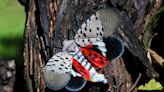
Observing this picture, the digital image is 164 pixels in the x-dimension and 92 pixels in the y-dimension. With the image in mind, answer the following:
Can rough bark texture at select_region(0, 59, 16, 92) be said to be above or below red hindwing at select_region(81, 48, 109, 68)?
below

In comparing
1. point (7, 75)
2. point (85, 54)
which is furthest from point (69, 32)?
point (7, 75)

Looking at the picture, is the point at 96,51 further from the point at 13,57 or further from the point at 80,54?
the point at 13,57

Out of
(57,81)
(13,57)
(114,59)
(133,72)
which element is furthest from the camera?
(13,57)

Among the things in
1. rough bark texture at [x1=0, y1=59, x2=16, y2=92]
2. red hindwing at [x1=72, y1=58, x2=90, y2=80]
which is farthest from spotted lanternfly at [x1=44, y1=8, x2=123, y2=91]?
rough bark texture at [x1=0, y1=59, x2=16, y2=92]

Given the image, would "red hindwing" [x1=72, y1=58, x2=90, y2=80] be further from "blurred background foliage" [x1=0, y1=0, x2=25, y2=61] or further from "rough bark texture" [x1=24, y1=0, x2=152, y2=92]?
"blurred background foliage" [x1=0, y1=0, x2=25, y2=61]

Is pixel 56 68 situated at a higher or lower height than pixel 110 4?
lower

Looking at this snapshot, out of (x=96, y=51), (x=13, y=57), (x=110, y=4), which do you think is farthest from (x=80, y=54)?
(x=13, y=57)

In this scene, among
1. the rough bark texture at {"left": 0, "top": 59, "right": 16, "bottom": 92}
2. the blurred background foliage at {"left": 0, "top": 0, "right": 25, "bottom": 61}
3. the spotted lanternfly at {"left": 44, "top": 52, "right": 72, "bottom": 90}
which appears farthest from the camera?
the blurred background foliage at {"left": 0, "top": 0, "right": 25, "bottom": 61}
